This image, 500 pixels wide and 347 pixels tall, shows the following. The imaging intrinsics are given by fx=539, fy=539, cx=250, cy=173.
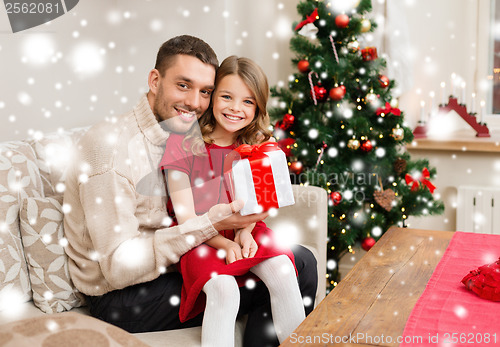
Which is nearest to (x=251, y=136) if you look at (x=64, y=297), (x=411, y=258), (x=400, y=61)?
(x=411, y=258)

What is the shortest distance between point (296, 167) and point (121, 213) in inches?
49.2

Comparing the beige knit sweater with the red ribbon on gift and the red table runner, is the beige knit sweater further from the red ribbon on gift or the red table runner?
the red table runner

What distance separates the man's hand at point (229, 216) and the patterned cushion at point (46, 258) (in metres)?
0.45

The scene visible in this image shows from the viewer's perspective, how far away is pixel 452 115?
3170mm

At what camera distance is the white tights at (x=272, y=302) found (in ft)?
4.38

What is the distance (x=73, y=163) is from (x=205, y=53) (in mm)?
498

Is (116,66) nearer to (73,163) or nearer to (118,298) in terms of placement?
(73,163)

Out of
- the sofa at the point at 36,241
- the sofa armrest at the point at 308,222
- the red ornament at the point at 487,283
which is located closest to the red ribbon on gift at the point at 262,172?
the sofa at the point at 36,241

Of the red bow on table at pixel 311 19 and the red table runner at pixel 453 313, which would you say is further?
the red bow on table at pixel 311 19

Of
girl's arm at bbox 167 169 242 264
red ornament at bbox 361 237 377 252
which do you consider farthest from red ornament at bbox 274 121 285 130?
girl's arm at bbox 167 169 242 264

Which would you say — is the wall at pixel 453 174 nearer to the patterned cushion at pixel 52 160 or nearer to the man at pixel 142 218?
the man at pixel 142 218

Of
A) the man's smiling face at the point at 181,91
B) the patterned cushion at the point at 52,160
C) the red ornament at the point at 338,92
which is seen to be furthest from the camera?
the red ornament at the point at 338,92

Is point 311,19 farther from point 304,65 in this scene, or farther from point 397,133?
point 397,133

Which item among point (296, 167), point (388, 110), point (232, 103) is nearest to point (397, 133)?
point (388, 110)
